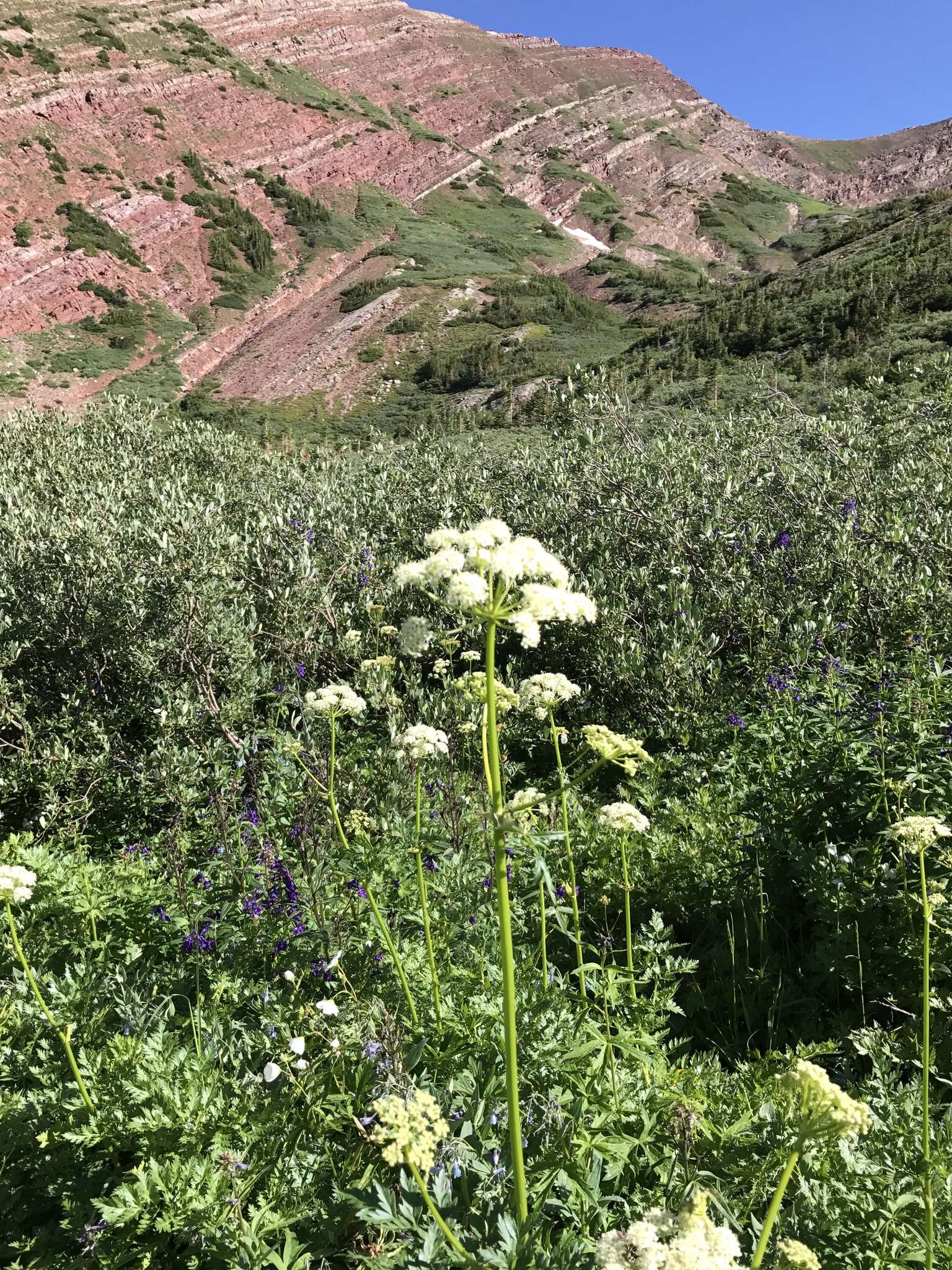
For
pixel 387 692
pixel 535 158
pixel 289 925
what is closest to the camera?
pixel 289 925

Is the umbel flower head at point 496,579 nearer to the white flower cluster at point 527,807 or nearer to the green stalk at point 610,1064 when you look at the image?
the white flower cluster at point 527,807

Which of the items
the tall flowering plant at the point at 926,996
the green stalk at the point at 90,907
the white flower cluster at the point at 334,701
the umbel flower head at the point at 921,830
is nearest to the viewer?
the tall flowering plant at the point at 926,996

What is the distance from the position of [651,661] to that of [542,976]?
4.21 meters

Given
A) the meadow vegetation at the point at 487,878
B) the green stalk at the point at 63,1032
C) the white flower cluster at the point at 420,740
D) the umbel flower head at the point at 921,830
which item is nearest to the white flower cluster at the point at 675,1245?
the meadow vegetation at the point at 487,878

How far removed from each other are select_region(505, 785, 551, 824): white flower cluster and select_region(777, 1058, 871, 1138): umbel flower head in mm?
703

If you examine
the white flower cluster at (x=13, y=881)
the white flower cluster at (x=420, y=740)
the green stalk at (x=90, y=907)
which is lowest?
the green stalk at (x=90, y=907)

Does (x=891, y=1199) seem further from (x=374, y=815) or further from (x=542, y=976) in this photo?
(x=374, y=815)

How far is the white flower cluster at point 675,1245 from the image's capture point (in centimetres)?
122

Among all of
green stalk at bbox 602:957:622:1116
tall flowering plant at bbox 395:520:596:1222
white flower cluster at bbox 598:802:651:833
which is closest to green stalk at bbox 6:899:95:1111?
tall flowering plant at bbox 395:520:596:1222

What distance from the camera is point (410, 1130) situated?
61.1 inches

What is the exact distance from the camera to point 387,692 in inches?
220

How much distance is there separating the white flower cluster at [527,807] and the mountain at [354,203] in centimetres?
3061

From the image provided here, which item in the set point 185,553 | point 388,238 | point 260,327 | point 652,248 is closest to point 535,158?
point 652,248

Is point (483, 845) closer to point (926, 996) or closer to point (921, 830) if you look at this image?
point (921, 830)
